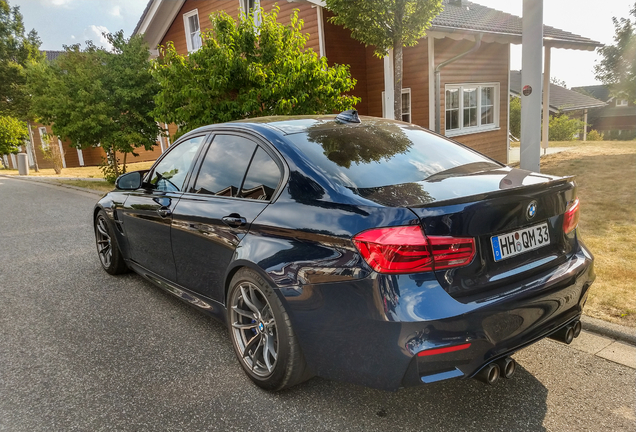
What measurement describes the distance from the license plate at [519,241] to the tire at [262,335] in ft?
3.64

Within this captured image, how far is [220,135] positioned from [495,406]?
245 cm

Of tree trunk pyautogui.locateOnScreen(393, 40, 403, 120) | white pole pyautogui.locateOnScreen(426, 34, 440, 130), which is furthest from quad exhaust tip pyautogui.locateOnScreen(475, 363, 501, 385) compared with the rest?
white pole pyautogui.locateOnScreen(426, 34, 440, 130)

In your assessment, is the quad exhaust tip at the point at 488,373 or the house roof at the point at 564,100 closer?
the quad exhaust tip at the point at 488,373

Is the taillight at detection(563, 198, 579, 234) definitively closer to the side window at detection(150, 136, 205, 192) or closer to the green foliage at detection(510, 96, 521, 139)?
the side window at detection(150, 136, 205, 192)

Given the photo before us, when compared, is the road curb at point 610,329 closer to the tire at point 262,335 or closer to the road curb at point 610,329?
the road curb at point 610,329

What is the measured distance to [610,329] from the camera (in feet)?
10.9

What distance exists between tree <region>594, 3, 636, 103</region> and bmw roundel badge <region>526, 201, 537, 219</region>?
898 inches

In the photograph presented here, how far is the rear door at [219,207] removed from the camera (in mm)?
2885

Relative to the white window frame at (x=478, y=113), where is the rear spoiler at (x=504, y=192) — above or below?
below

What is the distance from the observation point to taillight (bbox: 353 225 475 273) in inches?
82.4

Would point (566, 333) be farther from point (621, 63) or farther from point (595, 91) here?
Answer: point (595, 91)

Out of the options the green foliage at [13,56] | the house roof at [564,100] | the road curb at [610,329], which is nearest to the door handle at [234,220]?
the road curb at [610,329]

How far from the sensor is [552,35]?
619 inches

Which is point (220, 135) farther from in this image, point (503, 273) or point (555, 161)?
point (555, 161)
